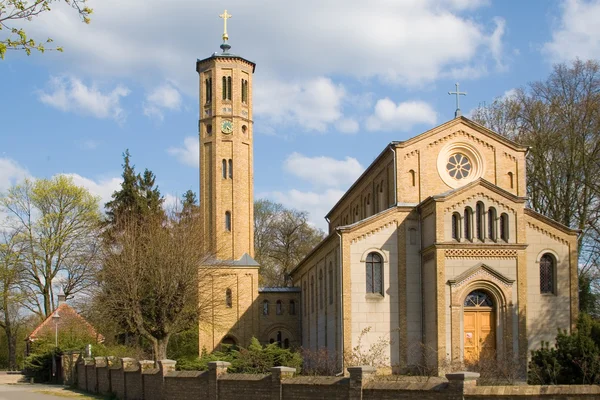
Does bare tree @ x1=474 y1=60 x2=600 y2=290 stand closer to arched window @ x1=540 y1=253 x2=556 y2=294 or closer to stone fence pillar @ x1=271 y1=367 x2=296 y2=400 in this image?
arched window @ x1=540 y1=253 x2=556 y2=294

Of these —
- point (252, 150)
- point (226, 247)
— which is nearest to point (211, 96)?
point (252, 150)

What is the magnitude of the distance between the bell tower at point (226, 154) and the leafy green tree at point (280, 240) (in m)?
21.0

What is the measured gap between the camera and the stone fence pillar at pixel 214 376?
816 inches

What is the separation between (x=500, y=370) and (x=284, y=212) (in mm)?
51230

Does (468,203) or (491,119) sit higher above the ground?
(491,119)

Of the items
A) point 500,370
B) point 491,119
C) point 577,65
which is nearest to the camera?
point 500,370

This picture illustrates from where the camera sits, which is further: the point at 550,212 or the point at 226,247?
the point at 226,247

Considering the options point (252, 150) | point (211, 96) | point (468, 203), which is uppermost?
point (211, 96)

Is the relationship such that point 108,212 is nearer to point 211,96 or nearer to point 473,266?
point 211,96

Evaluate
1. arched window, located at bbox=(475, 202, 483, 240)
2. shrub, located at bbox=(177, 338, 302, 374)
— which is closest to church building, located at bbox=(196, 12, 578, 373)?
arched window, located at bbox=(475, 202, 483, 240)

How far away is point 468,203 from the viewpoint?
3206cm

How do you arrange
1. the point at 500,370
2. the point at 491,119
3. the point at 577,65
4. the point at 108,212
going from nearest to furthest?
the point at 500,370 → the point at 577,65 → the point at 491,119 → the point at 108,212

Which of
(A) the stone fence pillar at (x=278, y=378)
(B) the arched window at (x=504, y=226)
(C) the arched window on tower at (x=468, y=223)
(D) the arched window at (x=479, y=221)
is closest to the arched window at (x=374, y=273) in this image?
(C) the arched window on tower at (x=468, y=223)

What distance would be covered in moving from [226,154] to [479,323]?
2346 cm
